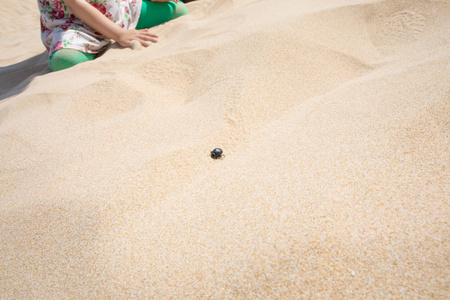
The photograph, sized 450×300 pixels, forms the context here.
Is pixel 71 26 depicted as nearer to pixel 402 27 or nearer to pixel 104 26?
pixel 104 26

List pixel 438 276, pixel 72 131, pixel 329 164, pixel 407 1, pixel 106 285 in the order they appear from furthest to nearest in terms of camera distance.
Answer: pixel 407 1 < pixel 72 131 < pixel 329 164 < pixel 106 285 < pixel 438 276

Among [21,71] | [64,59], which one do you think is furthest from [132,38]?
[21,71]

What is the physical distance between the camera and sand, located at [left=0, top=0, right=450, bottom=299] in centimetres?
62

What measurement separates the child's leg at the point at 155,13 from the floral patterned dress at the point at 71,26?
9.9 inches

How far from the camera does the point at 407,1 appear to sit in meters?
1.71

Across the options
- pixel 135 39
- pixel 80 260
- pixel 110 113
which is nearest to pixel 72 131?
pixel 110 113

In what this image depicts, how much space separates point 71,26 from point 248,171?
2.41 meters

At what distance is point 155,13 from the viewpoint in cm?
274

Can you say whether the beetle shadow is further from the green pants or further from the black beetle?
the black beetle

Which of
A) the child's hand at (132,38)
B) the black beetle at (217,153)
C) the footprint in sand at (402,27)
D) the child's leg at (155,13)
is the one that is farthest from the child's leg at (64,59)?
the footprint in sand at (402,27)

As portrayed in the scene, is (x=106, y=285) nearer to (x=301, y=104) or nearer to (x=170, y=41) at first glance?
(x=301, y=104)

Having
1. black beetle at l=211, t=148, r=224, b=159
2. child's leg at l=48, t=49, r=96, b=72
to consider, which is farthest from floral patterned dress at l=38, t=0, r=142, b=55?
black beetle at l=211, t=148, r=224, b=159

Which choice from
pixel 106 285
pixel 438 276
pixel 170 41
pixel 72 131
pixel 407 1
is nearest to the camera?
pixel 438 276

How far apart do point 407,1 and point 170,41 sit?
1.76 metres
